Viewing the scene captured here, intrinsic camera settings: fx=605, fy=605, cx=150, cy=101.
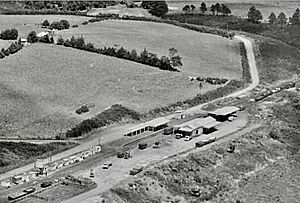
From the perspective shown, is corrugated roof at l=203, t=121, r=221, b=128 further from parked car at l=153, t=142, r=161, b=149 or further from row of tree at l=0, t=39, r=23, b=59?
row of tree at l=0, t=39, r=23, b=59

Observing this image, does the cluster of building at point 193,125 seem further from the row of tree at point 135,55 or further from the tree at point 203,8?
the tree at point 203,8

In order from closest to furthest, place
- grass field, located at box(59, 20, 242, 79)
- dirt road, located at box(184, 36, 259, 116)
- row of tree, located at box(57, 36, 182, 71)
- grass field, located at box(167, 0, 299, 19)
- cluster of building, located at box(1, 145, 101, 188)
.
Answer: cluster of building, located at box(1, 145, 101, 188) < dirt road, located at box(184, 36, 259, 116) < row of tree, located at box(57, 36, 182, 71) < grass field, located at box(59, 20, 242, 79) < grass field, located at box(167, 0, 299, 19)

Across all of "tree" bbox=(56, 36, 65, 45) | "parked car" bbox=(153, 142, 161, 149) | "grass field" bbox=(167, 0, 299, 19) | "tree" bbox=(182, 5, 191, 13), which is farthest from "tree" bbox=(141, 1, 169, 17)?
"parked car" bbox=(153, 142, 161, 149)

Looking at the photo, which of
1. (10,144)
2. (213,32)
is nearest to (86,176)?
(10,144)

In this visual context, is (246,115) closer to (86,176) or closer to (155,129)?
(155,129)

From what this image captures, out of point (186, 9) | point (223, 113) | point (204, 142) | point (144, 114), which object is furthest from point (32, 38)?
point (186, 9)

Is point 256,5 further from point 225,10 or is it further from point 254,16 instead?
point 254,16
